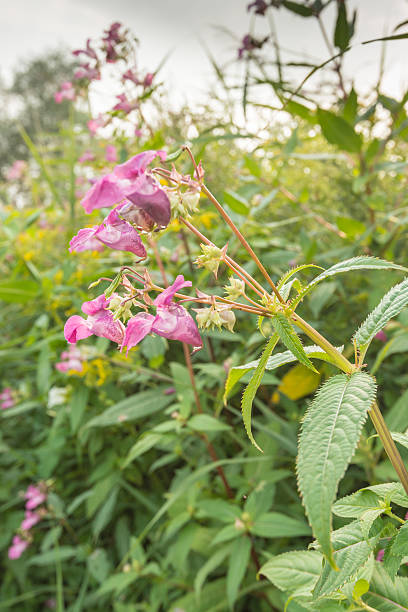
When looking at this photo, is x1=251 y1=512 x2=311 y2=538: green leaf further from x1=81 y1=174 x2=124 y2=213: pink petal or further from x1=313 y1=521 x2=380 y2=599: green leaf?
x1=81 y1=174 x2=124 y2=213: pink petal

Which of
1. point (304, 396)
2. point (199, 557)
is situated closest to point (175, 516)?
point (199, 557)

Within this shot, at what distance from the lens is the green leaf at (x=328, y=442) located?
33 cm

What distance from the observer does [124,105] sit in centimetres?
124

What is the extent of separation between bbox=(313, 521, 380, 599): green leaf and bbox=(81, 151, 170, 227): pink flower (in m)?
0.41

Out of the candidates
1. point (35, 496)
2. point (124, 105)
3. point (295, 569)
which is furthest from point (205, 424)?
point (35, 496)

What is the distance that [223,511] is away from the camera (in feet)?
3.64

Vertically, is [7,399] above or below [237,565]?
below

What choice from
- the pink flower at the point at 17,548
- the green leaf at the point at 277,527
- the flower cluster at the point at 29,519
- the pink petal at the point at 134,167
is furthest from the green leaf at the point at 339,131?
the pink flower at the point at 17,548

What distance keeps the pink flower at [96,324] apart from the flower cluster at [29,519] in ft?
5.31

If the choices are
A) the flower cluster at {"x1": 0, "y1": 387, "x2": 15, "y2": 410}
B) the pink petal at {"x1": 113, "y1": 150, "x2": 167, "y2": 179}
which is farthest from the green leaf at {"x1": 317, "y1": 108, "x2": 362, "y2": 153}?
the flower cluster at {"x1": 0, "y1": 387, "x2": 15, "y2": 410}

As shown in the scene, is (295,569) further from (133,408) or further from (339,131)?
(339,131)

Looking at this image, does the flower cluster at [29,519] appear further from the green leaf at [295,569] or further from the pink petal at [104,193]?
the pink petal at [104,193]

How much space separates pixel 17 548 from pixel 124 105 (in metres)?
1.85

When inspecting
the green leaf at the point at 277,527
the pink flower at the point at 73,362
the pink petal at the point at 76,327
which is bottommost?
the green leaf at the point at 277,527
